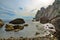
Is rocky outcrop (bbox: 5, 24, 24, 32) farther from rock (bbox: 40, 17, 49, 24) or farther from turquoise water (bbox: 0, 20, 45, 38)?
rock (bbox: 40, 17, 49, 24)

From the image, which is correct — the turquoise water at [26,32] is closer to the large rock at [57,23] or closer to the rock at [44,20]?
the rock at [44,20]

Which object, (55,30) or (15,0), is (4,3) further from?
(55,30)

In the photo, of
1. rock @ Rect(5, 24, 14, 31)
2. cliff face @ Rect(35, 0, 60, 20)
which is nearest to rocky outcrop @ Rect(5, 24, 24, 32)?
rock @ Rect(5, 24, 14, 31)

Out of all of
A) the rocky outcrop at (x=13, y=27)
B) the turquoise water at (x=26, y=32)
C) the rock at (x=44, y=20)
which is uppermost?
the rock at (x=44, y=20)

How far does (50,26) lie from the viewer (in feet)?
11.0

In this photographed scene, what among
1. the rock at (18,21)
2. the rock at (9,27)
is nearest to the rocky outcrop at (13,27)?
the rock at (9,27)

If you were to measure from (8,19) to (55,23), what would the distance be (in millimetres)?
1206

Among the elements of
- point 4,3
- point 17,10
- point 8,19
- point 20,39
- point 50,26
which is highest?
point 4,3

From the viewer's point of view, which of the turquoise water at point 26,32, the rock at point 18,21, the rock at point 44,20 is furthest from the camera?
the rock at point 44,20

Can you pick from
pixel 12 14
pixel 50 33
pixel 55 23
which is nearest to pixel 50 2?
pixel 55 23

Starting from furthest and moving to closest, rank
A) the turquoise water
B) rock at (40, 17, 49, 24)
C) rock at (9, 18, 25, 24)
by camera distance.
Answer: rock at (40, 17, 49, 24), rock at (9, 18, 25, 24), the turquoise water

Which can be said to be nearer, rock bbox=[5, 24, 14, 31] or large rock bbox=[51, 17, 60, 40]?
rock bbox=[5, 24, 14, 31]

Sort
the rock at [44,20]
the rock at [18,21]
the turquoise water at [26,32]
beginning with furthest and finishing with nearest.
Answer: the rock at [44,20] < the rock at [18,21] < the turquoise water at [26,32]

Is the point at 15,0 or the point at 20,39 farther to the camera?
the point at 15,0
